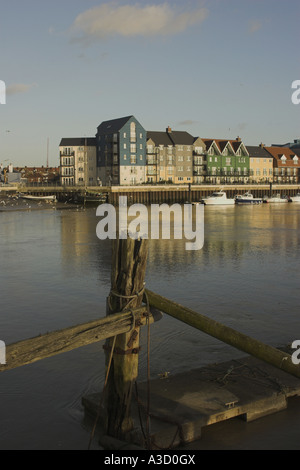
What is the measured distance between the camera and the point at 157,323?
14.3m

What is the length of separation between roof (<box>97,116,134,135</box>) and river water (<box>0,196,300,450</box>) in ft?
244

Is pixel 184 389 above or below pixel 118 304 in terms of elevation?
below

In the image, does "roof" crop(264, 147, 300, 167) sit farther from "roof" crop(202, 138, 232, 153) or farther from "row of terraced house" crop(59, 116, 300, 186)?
"roof" crop(202, 138, 232, 153)

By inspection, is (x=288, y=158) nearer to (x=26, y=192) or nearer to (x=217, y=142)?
(x=217, y=142)

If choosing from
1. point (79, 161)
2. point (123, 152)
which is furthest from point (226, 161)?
point (79, 161)

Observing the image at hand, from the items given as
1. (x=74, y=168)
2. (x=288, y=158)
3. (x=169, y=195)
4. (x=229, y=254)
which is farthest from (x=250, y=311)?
(x=288, y=158)

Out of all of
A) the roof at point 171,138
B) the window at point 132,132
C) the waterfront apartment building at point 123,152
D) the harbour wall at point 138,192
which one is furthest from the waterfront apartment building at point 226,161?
the window at point 132,132

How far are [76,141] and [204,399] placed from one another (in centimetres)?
11010

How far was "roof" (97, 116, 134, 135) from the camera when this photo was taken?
105812 millimetres

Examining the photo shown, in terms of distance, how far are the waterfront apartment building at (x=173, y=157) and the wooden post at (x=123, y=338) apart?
105142 millimetres

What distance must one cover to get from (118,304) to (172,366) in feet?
14.6

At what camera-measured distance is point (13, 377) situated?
1085 centimetres

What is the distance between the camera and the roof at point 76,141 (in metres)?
Result: 113

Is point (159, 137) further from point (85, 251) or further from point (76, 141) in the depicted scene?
point (85, 251)
